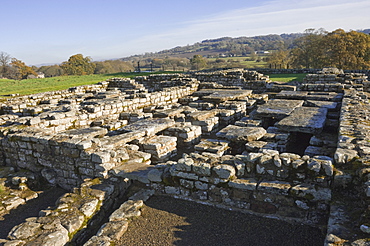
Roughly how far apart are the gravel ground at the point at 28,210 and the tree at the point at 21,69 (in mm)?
54257

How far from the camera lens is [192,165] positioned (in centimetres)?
518

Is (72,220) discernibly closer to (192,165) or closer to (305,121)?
(192,165)

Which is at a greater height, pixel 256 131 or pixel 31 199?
Result: pixel 256 131

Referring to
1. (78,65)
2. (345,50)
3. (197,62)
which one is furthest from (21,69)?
(345,50)

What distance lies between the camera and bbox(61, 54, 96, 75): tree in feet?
179

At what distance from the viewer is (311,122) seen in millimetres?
7520

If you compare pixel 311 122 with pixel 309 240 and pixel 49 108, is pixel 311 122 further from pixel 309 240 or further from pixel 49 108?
pixel 49 108

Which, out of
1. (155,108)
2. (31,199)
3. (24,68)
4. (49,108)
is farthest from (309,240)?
(24,68)

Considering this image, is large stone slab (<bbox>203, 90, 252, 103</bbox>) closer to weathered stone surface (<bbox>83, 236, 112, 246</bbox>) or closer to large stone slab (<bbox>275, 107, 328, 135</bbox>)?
large stone slab (<bbox>275, 107, 328, 135</bbox>)

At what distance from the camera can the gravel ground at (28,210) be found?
5.49 meters

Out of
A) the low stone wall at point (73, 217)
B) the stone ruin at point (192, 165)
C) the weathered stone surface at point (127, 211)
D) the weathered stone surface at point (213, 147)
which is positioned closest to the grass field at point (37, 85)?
the stone ruin at point (192, 165)

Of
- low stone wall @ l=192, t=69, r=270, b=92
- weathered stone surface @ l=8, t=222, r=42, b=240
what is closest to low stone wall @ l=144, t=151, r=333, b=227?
weathered stone surface @ l=8, t=222, r=42, b=240

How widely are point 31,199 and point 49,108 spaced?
5707mm

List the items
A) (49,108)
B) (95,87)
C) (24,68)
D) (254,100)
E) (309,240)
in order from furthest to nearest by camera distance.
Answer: (24,68), (95,87), (254,100), (49,108), (309,240)
